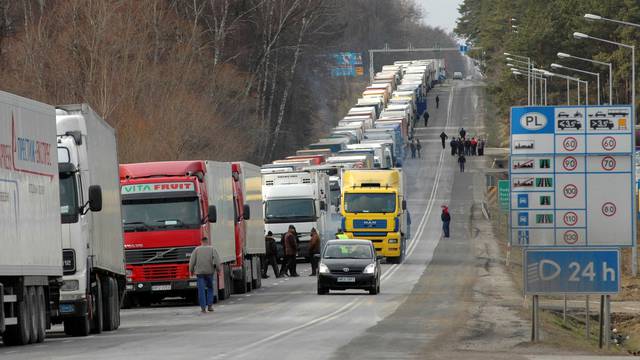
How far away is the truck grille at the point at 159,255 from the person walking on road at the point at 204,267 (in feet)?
7.94

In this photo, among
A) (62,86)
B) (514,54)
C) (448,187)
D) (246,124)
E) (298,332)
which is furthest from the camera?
(514,54)

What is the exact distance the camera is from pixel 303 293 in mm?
42375

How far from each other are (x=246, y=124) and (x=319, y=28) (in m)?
7.75

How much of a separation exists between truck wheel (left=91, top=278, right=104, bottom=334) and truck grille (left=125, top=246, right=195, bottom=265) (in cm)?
810

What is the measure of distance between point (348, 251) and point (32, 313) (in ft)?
56.7

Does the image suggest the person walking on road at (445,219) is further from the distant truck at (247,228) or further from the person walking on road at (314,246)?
the distant truck at (247,228)

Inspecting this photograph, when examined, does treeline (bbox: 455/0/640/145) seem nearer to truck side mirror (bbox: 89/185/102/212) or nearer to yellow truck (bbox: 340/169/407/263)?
yellow truck (bbox: 340/169/407/263)

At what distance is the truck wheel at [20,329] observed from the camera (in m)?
24.3

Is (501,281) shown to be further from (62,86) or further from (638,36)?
(638,36)

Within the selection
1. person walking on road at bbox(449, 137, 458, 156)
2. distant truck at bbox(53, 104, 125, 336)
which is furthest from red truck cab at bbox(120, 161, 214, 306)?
person walking on road at bbox(449, 137, 458, 156)

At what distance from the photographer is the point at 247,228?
150ft

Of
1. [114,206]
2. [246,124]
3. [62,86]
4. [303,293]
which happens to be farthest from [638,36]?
[114,206]

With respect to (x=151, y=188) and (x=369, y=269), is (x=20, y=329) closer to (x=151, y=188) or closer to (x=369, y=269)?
(x=151, y=188)

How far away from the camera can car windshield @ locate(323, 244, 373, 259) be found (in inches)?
1635
